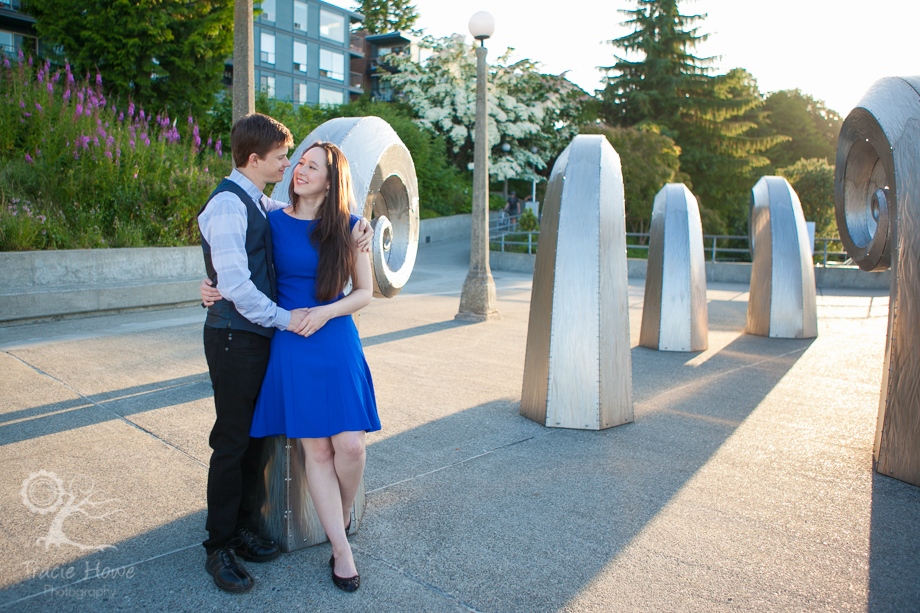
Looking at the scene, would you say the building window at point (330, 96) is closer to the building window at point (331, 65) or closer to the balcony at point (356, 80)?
the building window at point (331, 65)

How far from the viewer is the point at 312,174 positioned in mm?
2670

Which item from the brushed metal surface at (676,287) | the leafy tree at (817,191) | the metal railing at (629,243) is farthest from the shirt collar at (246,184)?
the leafy tree at (817,191)

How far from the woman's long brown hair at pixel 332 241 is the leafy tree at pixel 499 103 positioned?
3049cm

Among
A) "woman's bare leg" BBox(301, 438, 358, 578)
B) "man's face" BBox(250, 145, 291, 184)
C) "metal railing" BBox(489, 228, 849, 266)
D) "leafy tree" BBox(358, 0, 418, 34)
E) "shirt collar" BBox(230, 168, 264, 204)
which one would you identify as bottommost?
"woman's bare leg" BBox(301, 438, 358, 578)

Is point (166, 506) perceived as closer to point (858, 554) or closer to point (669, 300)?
point (858, 554)

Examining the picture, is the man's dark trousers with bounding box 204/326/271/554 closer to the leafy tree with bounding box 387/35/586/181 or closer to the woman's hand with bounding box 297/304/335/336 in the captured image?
the woman's hand with bounding box 297/304/335/336

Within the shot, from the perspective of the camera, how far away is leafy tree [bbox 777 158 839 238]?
23984 millimetres

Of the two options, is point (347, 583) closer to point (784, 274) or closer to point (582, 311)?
point (582, 311)

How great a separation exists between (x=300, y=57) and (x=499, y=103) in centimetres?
1523

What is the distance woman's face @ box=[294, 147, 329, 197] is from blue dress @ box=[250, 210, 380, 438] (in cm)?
14

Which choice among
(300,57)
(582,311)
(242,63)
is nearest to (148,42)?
(242,63)

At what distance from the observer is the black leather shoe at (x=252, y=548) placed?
2857mm

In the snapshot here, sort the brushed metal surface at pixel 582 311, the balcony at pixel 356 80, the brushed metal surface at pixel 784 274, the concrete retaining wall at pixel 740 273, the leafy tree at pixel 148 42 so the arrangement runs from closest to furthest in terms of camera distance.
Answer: the brushed metal surface at pixel 582 311 < the brushed metal surface at pixel 784 274 < the leafy tree at pixel 148 42 < the concrete retaining wall at pixel 740 273 < the balcony at pixel 356 80

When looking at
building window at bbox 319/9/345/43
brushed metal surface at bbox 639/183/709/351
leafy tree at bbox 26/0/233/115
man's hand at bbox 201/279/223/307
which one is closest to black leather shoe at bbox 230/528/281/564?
man's hand at bbox 201/279/223/307
